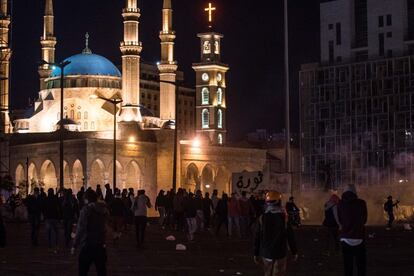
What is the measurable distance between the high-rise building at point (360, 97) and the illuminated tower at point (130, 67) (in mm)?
20955

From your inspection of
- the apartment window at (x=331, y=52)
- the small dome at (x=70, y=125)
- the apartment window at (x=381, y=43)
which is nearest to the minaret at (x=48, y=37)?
the small dome at (x=70, y=125)

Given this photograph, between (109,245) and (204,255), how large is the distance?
5.42 metres

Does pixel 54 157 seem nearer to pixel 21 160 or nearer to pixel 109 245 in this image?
pixel 21 160

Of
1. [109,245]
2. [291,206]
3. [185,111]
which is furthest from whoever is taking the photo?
[185,111]

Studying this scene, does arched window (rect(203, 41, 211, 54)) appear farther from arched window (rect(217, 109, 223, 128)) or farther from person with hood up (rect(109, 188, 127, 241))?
person with hood up (rect(109, 188, 127, 241))

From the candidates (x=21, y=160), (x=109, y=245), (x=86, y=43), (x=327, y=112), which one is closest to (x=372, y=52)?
(x=327, y=112)

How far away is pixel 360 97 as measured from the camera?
101375 millimetres

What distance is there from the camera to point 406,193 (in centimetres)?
7381

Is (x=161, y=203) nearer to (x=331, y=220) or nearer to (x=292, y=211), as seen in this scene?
(x=292, y=211)

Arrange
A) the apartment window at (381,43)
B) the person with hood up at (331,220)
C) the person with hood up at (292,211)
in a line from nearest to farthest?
1. the person with hood up at (331,220)
2. the person with hood up at (292,211)
3. the apartment window at (381,43)

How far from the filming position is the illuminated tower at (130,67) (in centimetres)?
8388

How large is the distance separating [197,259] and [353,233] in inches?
368

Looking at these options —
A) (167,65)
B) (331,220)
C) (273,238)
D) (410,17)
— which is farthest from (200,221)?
(410,17)

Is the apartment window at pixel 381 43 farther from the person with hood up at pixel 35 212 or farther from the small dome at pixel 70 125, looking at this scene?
the person with hood up at pixel 35 212
